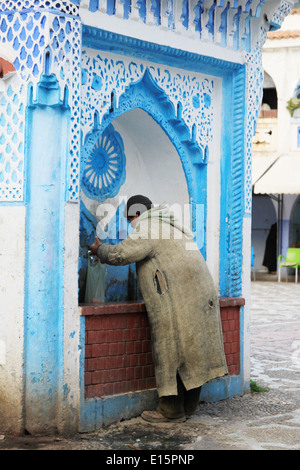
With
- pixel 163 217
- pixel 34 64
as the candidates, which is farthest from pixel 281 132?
pixel 34 64

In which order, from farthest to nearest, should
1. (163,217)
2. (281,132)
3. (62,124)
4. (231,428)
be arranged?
(281,132) → (163,217) → (231,428) → (62,124)

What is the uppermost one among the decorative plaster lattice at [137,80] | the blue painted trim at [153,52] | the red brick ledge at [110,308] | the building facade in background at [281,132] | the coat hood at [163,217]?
the building facade in background at [281,132]

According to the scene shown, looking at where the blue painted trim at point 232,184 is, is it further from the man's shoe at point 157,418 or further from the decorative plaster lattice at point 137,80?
the man's shoe at point 157,418

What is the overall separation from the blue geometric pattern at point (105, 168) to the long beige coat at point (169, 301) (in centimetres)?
66

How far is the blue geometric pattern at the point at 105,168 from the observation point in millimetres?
5446

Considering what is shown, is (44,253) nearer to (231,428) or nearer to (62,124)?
(62,124)

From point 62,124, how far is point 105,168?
104cm

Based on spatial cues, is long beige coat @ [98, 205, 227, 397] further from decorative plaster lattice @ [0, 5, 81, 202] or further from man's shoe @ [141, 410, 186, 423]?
decorative plaster lattice @ [0, 5, 81, 202]

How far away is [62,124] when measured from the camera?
4617 mm

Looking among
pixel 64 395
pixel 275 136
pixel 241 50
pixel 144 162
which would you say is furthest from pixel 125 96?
pixel 275 136

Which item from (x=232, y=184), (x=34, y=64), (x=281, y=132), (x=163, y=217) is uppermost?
(x=281, y=132)

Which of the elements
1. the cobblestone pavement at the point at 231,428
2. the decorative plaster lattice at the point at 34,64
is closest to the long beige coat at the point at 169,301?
the cobblestone pavement at the point at 231,428
